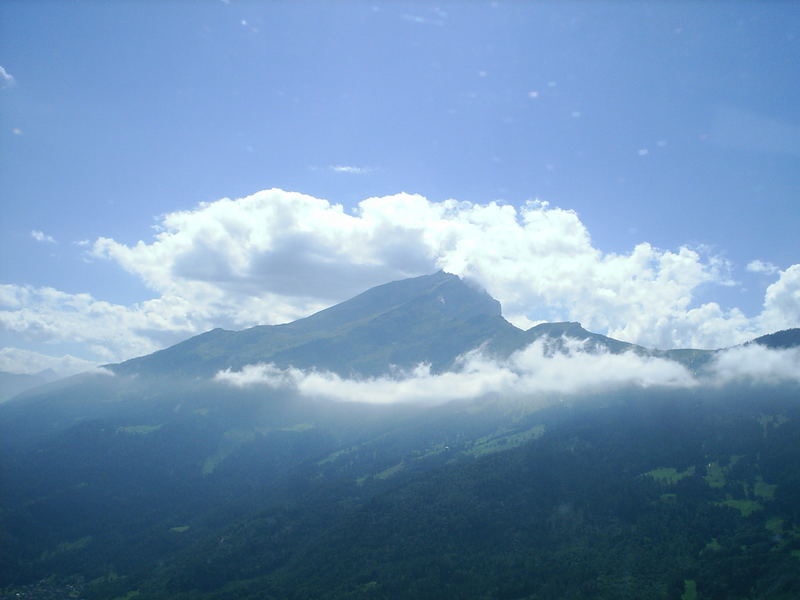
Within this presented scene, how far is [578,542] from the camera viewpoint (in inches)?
7594

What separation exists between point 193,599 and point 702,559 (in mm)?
173479

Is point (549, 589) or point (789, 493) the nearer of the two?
point (549, 589)

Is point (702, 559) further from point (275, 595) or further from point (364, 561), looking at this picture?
point (275, 595)

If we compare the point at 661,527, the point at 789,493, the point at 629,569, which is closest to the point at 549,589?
the point at 629,569

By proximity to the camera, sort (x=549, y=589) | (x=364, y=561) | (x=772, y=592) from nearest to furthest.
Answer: (x=772, y=592)
(x=549, y=589)
(x=364, y=561)

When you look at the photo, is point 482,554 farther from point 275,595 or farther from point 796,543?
point 796,543

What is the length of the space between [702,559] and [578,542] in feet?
128

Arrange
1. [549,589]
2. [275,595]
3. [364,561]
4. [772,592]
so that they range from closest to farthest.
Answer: [772,592] → [549,589] → [275,595] → [364,561]

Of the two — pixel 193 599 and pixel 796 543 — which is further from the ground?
pixel 193 599

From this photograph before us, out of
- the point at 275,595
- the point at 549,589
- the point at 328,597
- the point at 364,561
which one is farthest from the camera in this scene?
the point at 364,561

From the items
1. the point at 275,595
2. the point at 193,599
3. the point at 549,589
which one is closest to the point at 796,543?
the point at 549,589

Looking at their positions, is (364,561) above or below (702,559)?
above

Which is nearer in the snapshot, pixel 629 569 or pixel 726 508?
pixel 629 569

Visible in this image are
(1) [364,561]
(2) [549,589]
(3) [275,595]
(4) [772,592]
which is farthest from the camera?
(1) [364,561]
